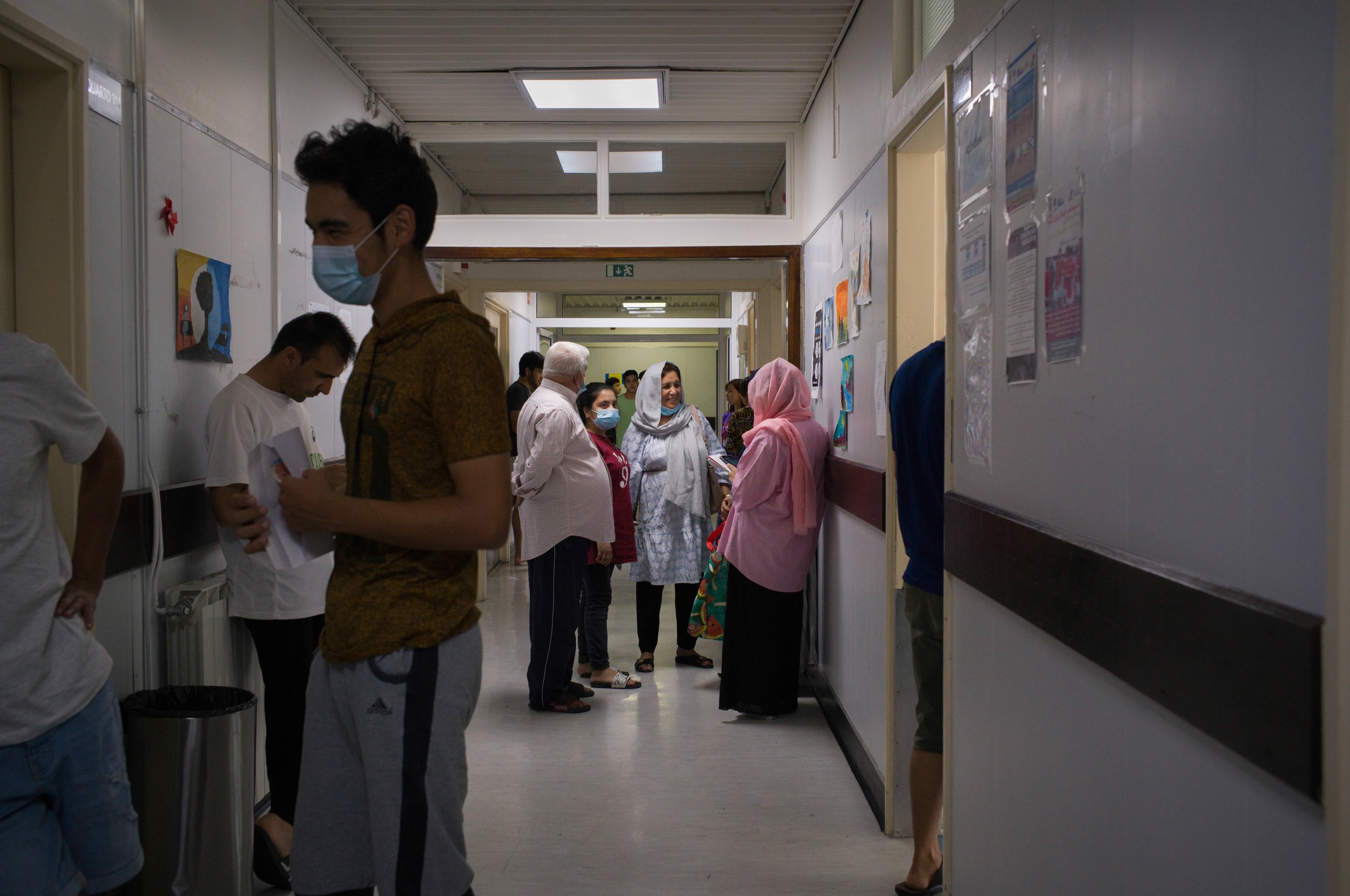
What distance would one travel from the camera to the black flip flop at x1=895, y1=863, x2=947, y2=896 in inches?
97.1

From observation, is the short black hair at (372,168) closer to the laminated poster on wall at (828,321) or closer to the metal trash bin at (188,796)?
the metal trash bin at (188,796)

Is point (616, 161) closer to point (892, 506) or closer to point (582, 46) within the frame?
point (582, 46)

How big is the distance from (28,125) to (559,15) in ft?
6.98

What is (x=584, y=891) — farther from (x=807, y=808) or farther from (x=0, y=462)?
(x=0, y=462)

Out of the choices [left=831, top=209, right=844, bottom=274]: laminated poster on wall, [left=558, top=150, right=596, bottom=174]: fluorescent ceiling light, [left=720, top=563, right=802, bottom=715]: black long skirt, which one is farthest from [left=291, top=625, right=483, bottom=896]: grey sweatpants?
[left=558, top=150, right=596, bottom=174]: fluorescent ceiling light

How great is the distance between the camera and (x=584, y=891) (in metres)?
2.51

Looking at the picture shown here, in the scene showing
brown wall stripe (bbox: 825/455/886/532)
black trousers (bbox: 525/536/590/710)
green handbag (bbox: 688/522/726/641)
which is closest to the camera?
brown wall stripe (bbox: 825/455/886/532)

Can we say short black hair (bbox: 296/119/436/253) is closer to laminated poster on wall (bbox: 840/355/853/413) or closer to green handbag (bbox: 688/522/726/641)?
laminated poster on wall (bbox: 840/355/853/413)

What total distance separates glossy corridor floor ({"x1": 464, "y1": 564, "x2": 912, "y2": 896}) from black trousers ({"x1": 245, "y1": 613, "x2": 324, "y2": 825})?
1.81 feet

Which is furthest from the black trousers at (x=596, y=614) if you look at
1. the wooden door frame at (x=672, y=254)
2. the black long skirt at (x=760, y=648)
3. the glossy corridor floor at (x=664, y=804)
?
the wooden door frame at (x=672, y=254)

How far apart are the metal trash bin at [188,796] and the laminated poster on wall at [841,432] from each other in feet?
7.53

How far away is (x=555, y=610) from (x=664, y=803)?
108 cm

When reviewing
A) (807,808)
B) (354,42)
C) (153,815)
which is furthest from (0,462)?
(354,42)

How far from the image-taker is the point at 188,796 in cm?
218
